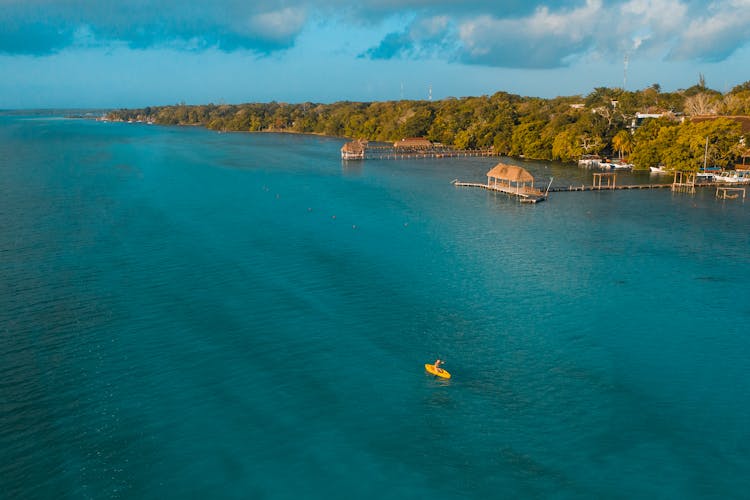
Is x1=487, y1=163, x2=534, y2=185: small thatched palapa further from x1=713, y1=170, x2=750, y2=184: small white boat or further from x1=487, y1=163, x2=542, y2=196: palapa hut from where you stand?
x1=713, y1=170, x2=750, y2=184: small white boat

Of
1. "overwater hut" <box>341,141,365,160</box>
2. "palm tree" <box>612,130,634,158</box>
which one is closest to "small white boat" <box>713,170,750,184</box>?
"palm tree" <box>612,130,634,158</box>

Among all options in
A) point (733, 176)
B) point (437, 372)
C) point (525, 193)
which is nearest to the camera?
point (437, 372)

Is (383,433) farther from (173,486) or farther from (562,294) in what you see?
(562,294)

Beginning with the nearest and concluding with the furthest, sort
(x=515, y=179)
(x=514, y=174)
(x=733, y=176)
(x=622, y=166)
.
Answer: (x=515, y=179)
(x=514, y=174)
(x=733, y=176)
(x=622, y=166)

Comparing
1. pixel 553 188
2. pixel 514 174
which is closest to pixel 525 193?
pixel 514 174

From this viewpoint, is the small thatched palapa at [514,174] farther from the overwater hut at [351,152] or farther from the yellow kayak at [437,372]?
the yellow kayak at [437,372]

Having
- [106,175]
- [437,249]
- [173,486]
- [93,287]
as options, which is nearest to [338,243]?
[437,249]

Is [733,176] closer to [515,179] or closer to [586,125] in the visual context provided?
[586,125]
